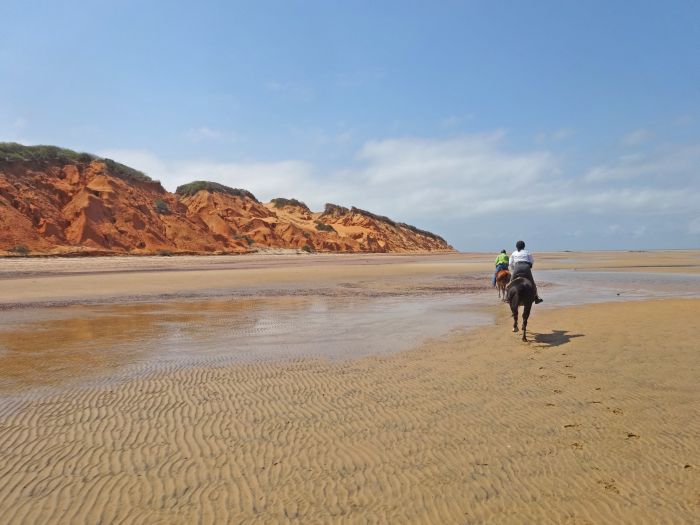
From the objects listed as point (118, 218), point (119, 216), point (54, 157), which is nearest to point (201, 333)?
point (118, 218)

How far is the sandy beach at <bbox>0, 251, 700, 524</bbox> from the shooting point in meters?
3.61

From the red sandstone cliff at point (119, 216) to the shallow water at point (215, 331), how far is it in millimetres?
36123

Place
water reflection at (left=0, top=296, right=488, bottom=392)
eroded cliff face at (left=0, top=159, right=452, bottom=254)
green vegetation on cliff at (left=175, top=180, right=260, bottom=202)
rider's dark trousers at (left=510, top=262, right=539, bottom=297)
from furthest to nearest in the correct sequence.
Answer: green vegetation on cliff at (left=175, top=180, right=260, bottom=202) → eroded cliff face at (left=0, top=159, right=452, bottom=254) → rider's dark trousers at (left=510, top=262, right=539, bottom=297) → water reflection at (left=0, top=296, right=488, bottom=392)

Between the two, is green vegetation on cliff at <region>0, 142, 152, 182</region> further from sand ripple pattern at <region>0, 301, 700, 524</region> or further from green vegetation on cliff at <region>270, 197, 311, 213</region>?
sand ripple pattern at <region>0, 301, 700, 524</region>

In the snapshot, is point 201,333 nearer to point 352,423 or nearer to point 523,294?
point 352,423

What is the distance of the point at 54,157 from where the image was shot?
57.9 meters

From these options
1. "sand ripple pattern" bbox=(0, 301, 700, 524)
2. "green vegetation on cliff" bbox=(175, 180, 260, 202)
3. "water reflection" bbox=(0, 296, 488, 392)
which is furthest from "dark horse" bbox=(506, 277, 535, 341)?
"green vegetation on cliff" bbox=(175, 180, 260, 202)

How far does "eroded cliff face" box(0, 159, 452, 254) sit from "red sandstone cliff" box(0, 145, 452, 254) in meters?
0.09

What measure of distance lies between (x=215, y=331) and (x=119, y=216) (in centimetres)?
4881

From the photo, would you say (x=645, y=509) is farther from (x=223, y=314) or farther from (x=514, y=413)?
(x=223, y=314)

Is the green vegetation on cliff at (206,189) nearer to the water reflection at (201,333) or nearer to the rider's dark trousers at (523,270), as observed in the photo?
the water reflection at (201,333)

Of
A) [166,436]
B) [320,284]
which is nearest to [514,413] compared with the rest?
Result: [166,436]

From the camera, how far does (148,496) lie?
3715 millimetres

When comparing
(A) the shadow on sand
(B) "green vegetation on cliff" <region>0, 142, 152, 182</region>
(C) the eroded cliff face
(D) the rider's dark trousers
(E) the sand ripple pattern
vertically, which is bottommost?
(E) the sand ripple pattern
